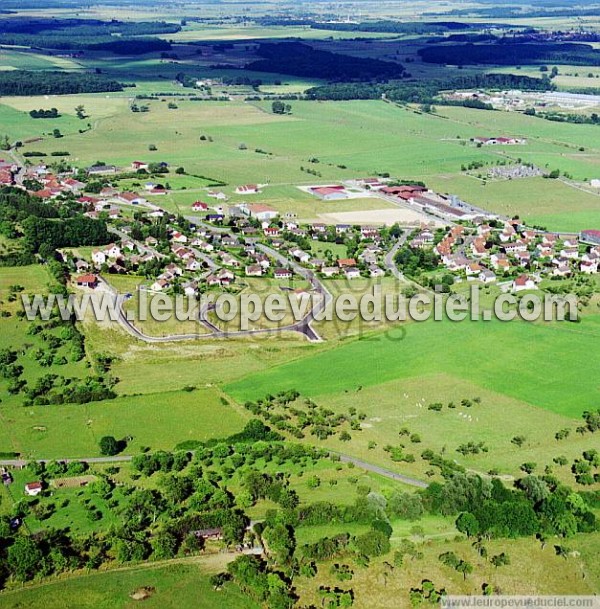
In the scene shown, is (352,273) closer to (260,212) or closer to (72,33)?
(260,212)

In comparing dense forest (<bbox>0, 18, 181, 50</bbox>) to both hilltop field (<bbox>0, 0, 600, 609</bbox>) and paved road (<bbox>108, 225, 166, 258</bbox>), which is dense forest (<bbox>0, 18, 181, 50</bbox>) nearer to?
hilltop field (<bbox>0, 0, 600, 609</bbox>)

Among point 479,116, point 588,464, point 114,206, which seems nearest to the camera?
point 588,464

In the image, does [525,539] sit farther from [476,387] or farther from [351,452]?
[476,387]

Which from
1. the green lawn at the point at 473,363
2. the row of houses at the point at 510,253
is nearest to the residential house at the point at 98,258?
the green lawn at the point at 473,363

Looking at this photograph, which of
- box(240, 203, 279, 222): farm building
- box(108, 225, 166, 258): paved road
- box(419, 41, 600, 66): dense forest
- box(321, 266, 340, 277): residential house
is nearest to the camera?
box(321, 266, 340, 277): residential house

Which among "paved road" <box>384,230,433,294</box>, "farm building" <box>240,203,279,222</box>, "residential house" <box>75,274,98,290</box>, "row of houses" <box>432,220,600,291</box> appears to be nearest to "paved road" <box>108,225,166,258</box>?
"residential house" <box>75,274,98,290</box>

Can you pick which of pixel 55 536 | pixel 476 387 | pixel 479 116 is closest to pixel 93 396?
pixel 55 536
